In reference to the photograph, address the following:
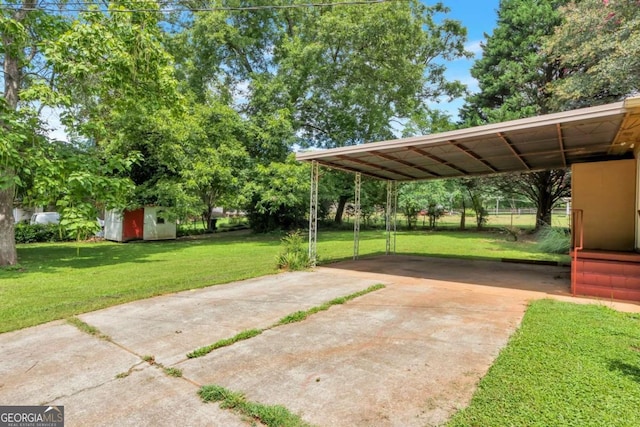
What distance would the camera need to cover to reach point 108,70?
27.7 feet

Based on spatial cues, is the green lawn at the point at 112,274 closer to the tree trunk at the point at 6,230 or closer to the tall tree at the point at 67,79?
the tree trunk at the point at 6,230

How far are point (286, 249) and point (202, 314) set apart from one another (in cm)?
395

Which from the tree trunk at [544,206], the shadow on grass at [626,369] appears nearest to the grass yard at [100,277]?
the shadow on grass at [626,369]

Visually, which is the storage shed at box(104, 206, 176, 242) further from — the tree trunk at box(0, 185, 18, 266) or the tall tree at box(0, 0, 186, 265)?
the tree trunk at box(0, 185, 18, 266)

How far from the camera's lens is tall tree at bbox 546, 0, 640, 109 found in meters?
8.09

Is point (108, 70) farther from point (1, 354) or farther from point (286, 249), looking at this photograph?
point (1, 354)

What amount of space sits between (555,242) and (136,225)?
16780 mm

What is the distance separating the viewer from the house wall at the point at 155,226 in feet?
52.7

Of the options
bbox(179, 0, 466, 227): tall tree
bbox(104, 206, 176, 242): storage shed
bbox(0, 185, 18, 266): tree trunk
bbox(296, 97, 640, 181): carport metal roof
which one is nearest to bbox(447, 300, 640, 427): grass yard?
bbox(296, 97, 640, 181): carport metal roof

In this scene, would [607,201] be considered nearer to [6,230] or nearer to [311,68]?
[311,68]

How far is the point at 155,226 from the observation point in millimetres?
16359

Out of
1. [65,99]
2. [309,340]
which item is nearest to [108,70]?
[65,99]

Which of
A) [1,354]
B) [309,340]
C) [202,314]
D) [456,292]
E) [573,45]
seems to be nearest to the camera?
[1,354]

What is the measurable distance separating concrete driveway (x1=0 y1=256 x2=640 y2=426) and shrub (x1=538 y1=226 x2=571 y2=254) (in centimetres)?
678
